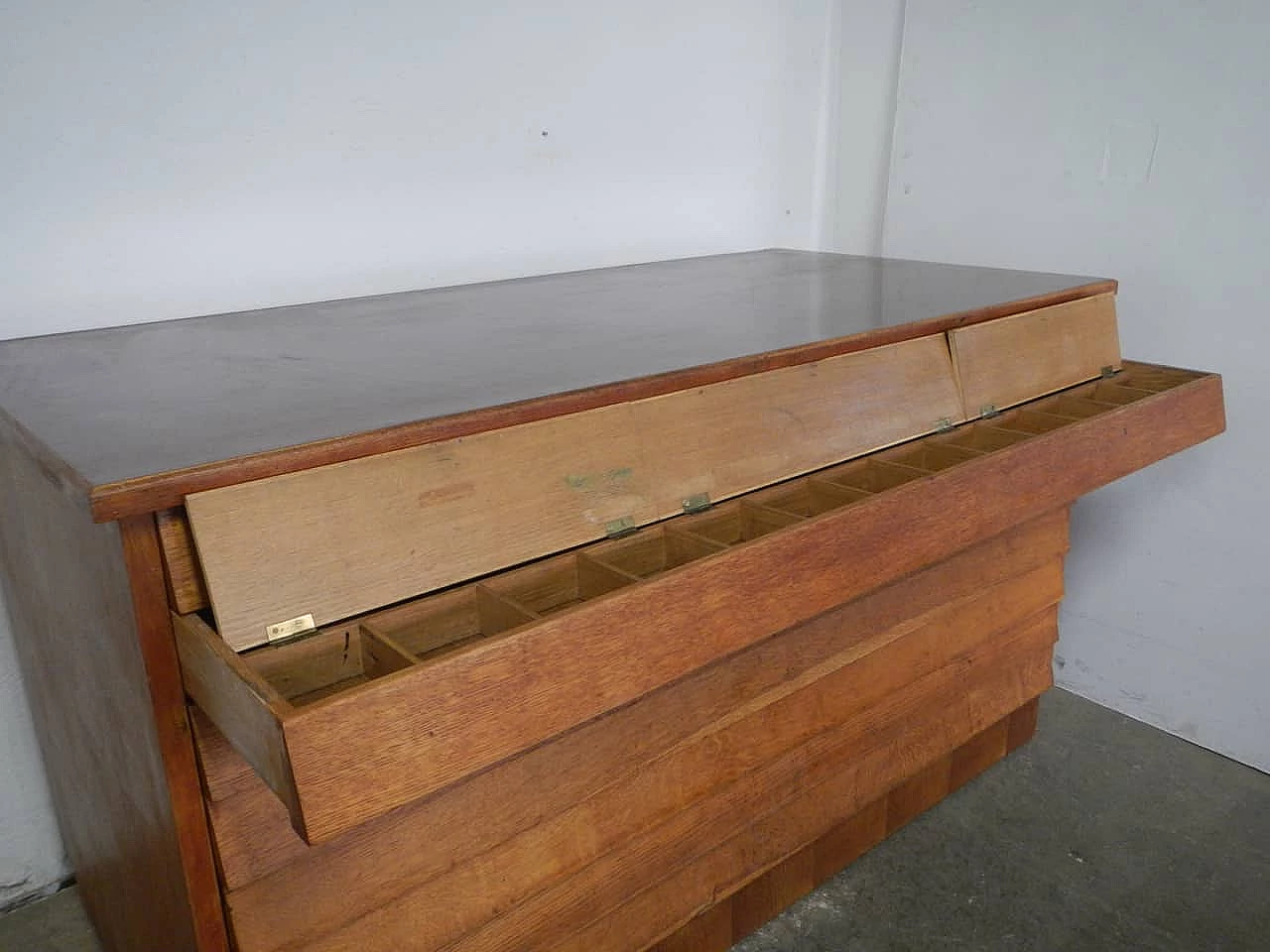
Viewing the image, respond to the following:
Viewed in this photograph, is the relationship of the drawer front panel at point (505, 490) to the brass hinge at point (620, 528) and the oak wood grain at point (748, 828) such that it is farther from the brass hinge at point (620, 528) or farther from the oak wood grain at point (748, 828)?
the oak wood grain at point (748, 828)

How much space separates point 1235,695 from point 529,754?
66.4 inches

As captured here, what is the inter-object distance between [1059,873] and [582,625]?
130 centimetres

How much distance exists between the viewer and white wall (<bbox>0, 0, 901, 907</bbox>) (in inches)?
60.6

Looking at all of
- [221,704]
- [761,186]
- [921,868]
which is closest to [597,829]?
[221,704]

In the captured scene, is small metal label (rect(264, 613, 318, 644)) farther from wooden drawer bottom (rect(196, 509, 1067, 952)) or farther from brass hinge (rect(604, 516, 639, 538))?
brass hinge (rect(604, 516, 639, 538))

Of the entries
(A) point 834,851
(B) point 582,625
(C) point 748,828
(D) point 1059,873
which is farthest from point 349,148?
(D) point 1059,873

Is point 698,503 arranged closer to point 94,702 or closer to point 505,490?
point 505,490

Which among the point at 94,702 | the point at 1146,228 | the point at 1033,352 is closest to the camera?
the point at 94,702

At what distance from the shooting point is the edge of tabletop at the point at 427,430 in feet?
2.86

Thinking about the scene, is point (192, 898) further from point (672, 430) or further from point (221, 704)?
point (672, 430)

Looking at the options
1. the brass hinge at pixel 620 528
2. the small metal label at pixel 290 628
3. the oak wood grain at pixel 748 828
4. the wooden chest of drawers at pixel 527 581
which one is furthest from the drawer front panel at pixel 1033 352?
the small metal label at pixel 290 628

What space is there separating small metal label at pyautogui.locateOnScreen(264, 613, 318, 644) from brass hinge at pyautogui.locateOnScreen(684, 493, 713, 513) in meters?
0.48

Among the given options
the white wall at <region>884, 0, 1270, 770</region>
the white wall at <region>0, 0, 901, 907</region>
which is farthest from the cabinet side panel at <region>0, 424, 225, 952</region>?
the white wall at <region>884, 0, 1270, 770</region>

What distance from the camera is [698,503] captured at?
1271 millimetres
